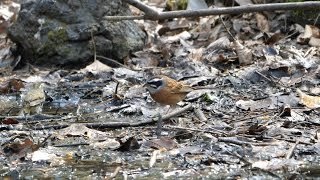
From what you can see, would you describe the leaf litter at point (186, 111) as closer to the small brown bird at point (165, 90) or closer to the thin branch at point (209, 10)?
the small brown bird at point (165, 90)

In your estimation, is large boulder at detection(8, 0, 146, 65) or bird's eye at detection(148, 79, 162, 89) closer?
bird's eye at detection(148, 79, 162, 89)

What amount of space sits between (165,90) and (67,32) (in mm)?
3174

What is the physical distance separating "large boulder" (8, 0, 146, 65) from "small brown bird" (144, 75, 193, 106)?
2931 mm

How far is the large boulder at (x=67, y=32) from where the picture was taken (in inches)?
381

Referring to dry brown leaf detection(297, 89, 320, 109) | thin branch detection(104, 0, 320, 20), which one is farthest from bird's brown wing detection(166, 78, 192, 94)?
dry brown leaf detection(297, 89, 320, 109)

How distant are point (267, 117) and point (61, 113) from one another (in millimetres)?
2192

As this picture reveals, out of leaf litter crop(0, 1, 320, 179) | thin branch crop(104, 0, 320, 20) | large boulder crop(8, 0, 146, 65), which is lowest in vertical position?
leaf litter crop(0, 1, 320, 179)

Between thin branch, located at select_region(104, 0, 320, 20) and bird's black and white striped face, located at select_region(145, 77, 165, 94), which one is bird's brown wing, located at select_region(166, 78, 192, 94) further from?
thin branch, located at select_region(104, 0, 320, 20)

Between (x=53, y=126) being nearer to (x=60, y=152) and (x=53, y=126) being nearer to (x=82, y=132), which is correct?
(x=82, y=132)

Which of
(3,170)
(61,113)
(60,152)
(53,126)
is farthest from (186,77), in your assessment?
(3,170)

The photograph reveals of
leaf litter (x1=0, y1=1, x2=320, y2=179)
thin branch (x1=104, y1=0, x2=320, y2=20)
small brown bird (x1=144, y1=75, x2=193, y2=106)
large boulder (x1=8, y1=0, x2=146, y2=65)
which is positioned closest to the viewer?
leaf litter (x1=0, y1=1, x2=320, y2=179)

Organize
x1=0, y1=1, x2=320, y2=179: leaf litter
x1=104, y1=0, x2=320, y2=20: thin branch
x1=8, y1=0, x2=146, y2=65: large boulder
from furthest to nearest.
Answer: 1. x1=8, y1=0, x2=146, y2=65: large boulder
2. x1=104, y1=0, x2=320, y2=20: thin branch
3. x1=0, y1=1, x2=320, y2=179: leaf litter

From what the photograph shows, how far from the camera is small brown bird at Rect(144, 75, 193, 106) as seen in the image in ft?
22.6

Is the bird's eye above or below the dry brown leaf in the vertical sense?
above
